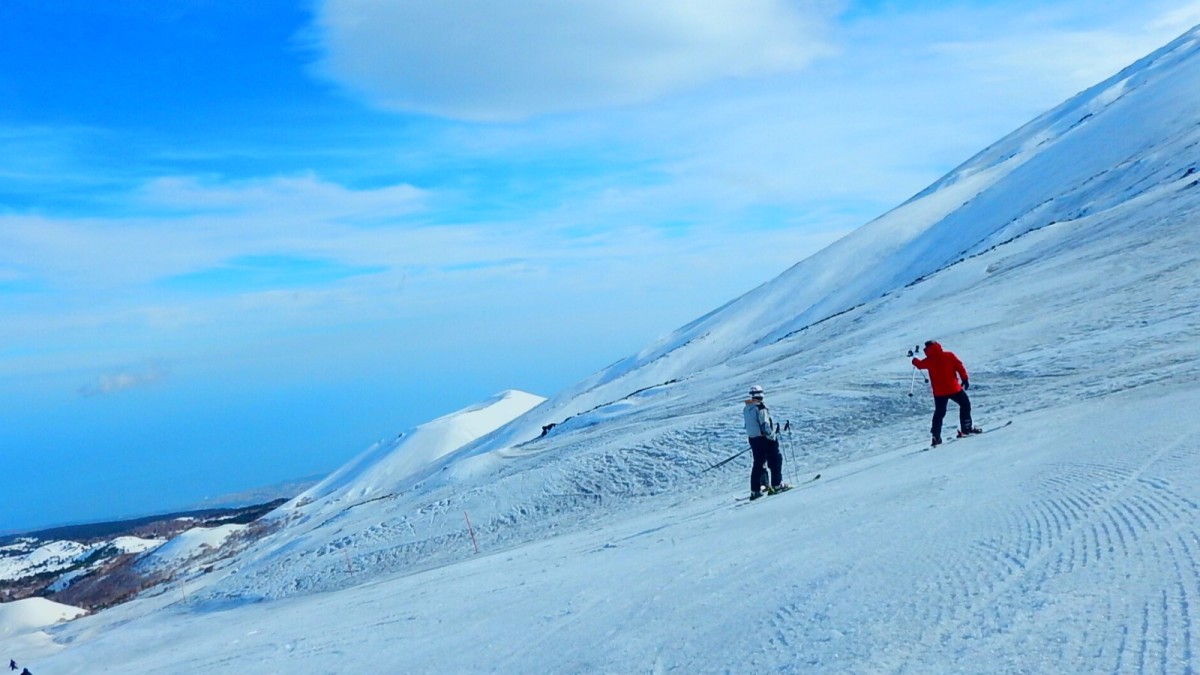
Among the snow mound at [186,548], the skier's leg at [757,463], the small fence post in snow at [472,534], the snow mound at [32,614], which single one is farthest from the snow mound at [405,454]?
the skier's leg at [757,463]

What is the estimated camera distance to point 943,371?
50.3 feet

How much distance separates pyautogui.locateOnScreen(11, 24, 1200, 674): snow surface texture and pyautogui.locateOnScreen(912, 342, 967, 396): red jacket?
1.14 m

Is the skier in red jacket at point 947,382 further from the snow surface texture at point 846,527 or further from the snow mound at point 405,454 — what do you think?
the snow mound at point 405,454

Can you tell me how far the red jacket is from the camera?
600 inches

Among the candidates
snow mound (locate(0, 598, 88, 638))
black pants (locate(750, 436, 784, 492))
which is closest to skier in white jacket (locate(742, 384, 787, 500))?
black pants (locate(750, 436, 784, 492))

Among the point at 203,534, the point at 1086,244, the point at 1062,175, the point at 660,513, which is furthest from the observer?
the point at 203,534

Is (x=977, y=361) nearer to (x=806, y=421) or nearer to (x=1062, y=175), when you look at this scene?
(x=806, y=421)

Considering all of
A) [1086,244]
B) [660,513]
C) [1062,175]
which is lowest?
[660,513]

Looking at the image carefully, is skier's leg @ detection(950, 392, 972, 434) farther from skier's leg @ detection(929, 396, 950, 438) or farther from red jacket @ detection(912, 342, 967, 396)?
skier's leg @ detection(929, 396, 950, 438)

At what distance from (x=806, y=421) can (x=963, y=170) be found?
290 feet

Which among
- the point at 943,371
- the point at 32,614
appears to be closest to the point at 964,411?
the point at 943,371

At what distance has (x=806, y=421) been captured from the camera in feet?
71.3

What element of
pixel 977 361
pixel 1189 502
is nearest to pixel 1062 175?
pixel 977 361

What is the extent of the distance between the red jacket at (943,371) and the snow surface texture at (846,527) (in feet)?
3.75
